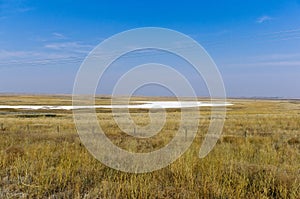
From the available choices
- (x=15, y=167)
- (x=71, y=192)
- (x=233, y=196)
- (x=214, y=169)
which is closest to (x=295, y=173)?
(x=214, y=169)

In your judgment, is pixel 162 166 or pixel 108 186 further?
pixel 162 166

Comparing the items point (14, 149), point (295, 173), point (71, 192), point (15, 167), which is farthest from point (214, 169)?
point (14, 149)

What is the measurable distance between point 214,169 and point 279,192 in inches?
61.6

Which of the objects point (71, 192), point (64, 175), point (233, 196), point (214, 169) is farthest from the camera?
point (214, 169)

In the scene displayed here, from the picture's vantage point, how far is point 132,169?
6633 mm

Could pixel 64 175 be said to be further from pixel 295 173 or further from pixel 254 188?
pixel 295 173

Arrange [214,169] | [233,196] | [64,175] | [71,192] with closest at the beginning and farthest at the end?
1. [233,196]
2. [71,192]
3. [64,175]
4. [214,169]

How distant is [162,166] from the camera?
22.5 feet

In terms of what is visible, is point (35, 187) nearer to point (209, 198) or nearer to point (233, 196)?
point (209, 198)

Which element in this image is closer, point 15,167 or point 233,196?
point 233,196

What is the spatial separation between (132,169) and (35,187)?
2.19 meters

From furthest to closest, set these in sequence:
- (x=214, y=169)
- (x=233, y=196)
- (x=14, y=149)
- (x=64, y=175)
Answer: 1. (x=14, y=149)
2. (x=214, y=169)
3. (x=64, y=175)
4. (x=233, y=196)

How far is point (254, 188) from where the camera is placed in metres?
5.12

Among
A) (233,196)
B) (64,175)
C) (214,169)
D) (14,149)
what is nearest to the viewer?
(233,196)
